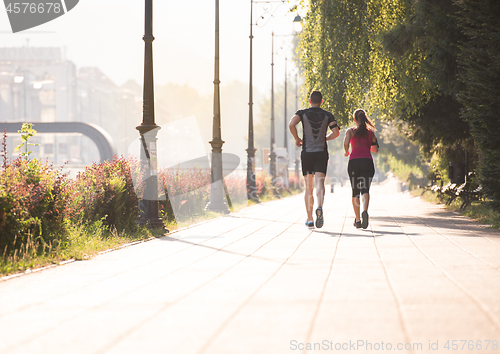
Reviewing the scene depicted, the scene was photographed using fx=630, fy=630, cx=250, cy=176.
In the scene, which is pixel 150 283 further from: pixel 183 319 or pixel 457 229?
pixel 457 229

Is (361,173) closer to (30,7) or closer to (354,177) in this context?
(354,177)

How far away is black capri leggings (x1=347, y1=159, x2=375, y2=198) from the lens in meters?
10.8

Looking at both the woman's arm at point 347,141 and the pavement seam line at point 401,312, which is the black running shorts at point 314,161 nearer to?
the woman's arm at point 347,141

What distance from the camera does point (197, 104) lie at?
563 ft

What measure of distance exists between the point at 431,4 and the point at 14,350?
42.2ft

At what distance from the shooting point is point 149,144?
39.2 feet

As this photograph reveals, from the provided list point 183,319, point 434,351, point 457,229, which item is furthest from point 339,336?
point 457,229

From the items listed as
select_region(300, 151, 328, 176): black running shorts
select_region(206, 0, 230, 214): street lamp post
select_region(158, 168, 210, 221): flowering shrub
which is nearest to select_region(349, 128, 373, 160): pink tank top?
select_region(300, 151, 328, 176): black running shorts

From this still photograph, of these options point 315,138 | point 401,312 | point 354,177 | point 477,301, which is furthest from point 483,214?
point 401,312

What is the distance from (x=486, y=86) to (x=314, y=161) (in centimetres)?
326

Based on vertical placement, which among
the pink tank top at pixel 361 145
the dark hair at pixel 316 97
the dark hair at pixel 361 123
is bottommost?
the pink tank top at pixel 361 145

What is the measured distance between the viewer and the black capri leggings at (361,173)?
10820 millimetres

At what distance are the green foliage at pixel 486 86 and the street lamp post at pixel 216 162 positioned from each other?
8.72 meters

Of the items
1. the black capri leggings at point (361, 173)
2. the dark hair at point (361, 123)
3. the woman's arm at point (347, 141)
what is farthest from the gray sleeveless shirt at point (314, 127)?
the black capri leggings at point (361, 173)
